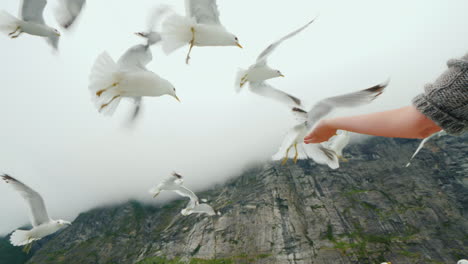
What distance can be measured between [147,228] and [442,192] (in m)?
67.6

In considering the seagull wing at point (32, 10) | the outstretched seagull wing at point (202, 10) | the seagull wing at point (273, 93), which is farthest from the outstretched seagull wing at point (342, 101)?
the seagull wing at point (32, 10)

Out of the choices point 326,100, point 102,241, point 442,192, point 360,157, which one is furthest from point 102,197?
point 326,100

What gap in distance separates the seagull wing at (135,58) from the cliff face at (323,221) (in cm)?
4466

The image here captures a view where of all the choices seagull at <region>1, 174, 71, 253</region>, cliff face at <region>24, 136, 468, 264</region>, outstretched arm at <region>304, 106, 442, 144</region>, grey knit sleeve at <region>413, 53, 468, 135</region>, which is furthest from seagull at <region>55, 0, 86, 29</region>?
cliff face at <region>24, 136, 468, 264</region>

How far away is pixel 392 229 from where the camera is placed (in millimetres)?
44875

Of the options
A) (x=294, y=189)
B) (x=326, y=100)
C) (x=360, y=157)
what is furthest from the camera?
(x=360, y=157)

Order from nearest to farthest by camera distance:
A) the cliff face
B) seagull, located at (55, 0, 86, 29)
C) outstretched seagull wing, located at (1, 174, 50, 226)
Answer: seagull, located at (55, 0, 86, 29) < outstretched seagull wing, located at (1, 174, 50, 226) < the cliff face

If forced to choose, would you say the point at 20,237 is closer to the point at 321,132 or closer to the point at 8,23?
the point at 8,23

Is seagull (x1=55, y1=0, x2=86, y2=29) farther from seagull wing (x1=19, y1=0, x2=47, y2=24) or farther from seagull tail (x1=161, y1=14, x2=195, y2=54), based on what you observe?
seagull wing (x1=19, y1=0, x2=47, y2=24)

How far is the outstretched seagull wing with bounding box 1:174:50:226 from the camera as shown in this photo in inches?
217

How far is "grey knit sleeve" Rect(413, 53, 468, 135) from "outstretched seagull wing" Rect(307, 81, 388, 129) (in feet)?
0.73

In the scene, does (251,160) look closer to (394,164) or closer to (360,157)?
(360,157)

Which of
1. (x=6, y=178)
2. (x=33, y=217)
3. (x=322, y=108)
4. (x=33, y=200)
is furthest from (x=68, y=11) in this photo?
(x=33, y=217)

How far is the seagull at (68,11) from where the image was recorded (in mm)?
2570
